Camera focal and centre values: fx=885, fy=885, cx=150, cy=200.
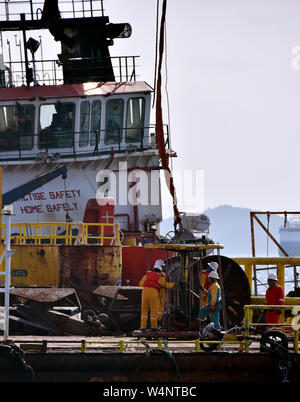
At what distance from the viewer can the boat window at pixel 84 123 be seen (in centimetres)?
2606

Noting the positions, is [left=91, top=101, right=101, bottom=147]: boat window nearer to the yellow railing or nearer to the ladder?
the yellow railing

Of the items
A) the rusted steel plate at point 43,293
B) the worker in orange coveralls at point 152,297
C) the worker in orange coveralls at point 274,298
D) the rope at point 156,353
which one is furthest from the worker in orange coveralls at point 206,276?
the rusted steel plate at point 43,293

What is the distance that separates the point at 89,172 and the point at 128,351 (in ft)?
39.1

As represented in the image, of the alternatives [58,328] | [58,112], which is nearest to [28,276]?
[58,328]

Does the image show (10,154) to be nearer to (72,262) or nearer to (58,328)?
(72,262)

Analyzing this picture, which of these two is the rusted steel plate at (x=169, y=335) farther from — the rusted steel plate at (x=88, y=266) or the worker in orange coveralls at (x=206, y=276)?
the rusted steel plate at (x=88, y=266)

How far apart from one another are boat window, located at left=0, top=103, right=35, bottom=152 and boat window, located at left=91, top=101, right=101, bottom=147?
5.87 feet

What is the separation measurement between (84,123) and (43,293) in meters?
8.99

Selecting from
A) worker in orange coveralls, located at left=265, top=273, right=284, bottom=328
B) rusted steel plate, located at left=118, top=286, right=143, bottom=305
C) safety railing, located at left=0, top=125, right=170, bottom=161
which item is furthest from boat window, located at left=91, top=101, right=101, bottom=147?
worker in orange coveralls, located at left=265, top=273, right=284, bottom=328

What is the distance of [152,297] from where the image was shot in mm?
17156

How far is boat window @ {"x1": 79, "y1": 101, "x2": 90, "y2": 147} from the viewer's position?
26062 mm

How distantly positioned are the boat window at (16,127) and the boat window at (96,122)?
5.87ft

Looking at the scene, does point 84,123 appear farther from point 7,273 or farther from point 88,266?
point 7,273

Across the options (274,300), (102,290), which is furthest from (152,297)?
(274,300)
